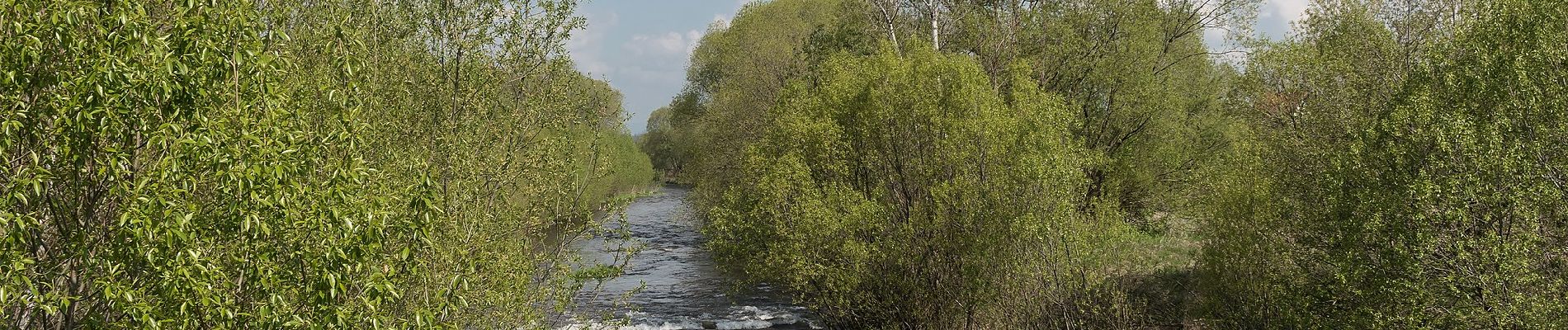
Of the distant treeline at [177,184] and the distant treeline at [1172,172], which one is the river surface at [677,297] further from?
the distant treeline at [177,184]

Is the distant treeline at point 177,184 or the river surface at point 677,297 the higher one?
the distant treeline at point 177,184

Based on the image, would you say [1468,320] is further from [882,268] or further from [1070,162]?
[882,268]

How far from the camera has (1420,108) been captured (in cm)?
1391

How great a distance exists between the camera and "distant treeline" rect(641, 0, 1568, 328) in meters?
13.4

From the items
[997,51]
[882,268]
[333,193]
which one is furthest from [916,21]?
[333,193]

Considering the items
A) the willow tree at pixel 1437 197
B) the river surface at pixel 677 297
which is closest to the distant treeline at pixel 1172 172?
the willow tree at pixel 1437 197

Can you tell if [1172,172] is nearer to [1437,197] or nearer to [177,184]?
[1437,197]

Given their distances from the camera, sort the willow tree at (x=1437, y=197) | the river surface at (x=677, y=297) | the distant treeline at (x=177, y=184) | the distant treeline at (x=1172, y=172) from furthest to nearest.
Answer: the river surface at (x=677, y=297), the distant treeline at (x=1172, y=172), the willow tree at (x=1437, y=197), the distant treeline at (x=177, y=184)

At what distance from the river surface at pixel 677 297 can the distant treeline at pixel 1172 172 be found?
6.57ft

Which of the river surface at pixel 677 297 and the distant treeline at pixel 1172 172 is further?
the river surface at pixel 677 297

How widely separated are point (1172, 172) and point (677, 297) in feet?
55.3

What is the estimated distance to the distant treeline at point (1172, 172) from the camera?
13367mm

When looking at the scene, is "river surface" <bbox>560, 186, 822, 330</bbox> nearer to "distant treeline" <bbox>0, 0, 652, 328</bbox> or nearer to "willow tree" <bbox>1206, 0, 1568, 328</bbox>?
"distant treeline" <bbox>0, 0, 652, 328</bbox>

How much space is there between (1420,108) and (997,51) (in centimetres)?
1439
